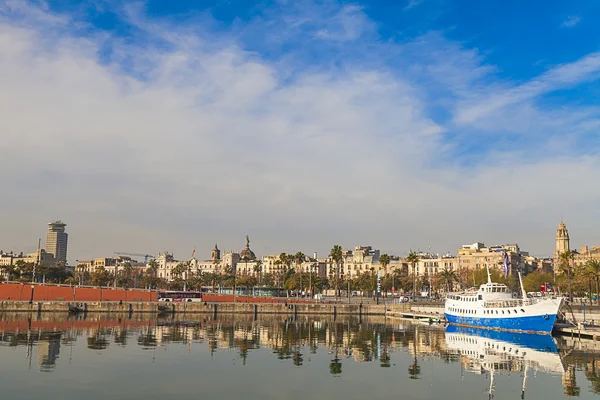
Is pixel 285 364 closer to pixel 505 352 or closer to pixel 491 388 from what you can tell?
pixel 491 388

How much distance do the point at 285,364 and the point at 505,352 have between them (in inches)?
1103

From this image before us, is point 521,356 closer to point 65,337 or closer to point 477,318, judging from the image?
point 477,318

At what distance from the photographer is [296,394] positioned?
138 ft

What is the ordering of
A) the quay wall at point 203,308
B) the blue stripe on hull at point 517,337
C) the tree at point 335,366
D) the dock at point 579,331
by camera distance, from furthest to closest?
the quay wall at point 203,308 < the dock at point 579,331 < the blue stripe on hull at point 517,337 < the tree at point 335,366

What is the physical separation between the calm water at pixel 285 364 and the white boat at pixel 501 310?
5.01 metres

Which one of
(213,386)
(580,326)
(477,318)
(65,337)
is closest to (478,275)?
(477,318)

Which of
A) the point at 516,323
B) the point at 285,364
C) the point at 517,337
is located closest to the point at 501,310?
the point at 516,323

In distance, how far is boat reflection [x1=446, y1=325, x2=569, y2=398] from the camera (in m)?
53.7

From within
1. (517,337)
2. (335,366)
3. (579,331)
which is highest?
(579,331)

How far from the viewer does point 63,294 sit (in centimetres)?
14038

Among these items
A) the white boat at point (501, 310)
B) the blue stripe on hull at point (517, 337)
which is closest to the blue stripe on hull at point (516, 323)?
the white boat at point (501, 310)

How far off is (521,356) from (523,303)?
29.6m

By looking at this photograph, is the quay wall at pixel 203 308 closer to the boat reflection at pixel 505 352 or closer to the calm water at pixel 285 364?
the calm water at pixel 285 364

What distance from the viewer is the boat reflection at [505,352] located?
53.7m
